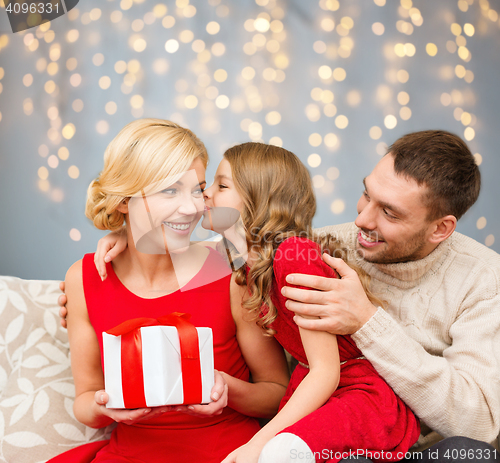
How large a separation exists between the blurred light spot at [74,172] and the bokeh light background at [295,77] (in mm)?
74

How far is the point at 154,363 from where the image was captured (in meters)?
0.90

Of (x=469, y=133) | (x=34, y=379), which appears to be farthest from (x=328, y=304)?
(x=469, y=133)

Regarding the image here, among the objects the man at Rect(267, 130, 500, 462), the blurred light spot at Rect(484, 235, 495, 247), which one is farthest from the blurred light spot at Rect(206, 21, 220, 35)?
the blurred light spot at Rect(484, 235, 495, 247)

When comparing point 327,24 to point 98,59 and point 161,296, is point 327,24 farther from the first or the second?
point 161,296

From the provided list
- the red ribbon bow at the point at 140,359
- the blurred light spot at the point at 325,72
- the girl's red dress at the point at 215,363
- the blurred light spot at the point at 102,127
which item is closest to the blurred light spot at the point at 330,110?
the blurred light spot at the point at 325,72

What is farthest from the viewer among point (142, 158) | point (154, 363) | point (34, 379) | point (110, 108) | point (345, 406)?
point (110, 108)

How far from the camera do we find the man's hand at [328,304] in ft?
3.47

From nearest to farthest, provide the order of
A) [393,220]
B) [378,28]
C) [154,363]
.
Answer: [154,363]
[393,220]
[378,28]

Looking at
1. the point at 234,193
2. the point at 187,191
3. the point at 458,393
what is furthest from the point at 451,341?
the point at 187,191

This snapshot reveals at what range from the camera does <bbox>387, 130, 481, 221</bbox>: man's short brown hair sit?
4.09 feet

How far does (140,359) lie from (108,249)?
468mm

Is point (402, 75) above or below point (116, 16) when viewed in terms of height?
below

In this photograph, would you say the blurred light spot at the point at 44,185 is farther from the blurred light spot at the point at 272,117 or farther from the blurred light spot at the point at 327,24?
the blurred light spot at the point at 327,24

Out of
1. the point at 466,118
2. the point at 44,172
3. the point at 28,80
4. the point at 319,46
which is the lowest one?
the point at 466,118
